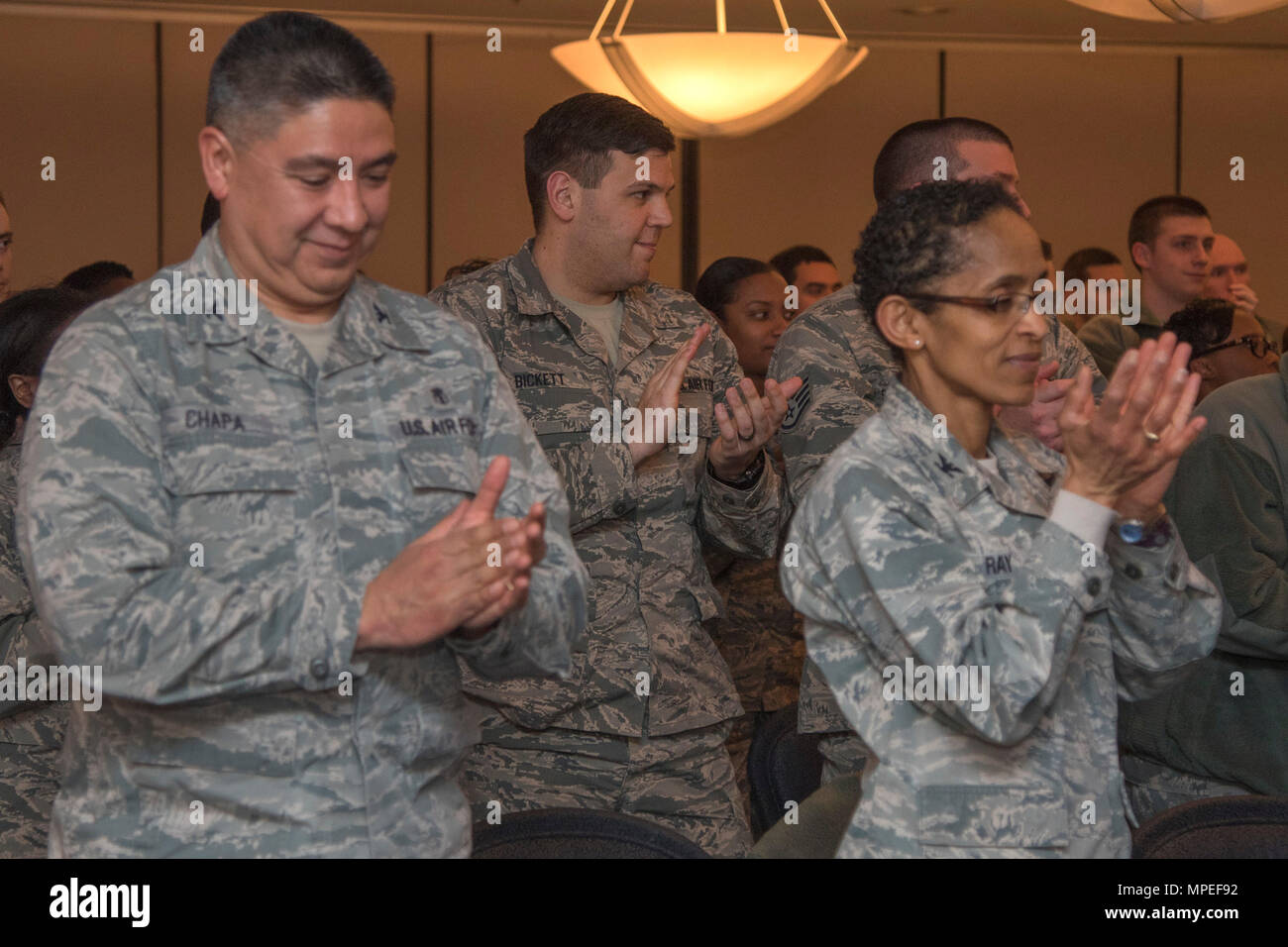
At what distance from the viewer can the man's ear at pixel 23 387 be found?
7.68 feet

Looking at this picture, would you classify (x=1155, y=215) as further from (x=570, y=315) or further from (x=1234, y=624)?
(x=570, y=315)

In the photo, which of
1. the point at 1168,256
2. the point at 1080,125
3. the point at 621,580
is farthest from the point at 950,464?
the point at 1080,125

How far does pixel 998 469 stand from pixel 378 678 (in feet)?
2.32

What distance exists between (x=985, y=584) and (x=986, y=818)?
0.74 ft

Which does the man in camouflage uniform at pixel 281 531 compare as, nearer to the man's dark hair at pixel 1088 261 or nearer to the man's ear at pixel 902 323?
the man's ear at pixel 902 323

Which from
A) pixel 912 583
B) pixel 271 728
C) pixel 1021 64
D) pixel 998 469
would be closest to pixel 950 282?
pixel 998 469

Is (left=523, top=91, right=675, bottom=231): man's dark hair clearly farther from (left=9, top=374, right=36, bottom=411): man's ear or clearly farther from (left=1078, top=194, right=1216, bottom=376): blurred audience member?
(left=1078, top=194, right=1216, bottom=376): blurred audience member

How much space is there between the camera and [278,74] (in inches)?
55.7

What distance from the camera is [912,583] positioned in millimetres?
1382

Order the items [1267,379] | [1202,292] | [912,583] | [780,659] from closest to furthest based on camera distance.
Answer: [912,583]
[1267,379]
[780,659]
[1202,292]

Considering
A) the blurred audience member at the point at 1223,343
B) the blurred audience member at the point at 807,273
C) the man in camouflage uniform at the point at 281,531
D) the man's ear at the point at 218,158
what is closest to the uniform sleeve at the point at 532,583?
the man in camouflage uniform at the point at 281,531

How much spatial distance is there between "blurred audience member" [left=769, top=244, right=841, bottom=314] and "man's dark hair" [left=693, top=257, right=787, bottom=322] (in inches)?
35.3

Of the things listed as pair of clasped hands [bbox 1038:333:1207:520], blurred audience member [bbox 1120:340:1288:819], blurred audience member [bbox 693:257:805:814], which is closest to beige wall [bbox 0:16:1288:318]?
blurred audience member [bbox 693:257:805:814]
